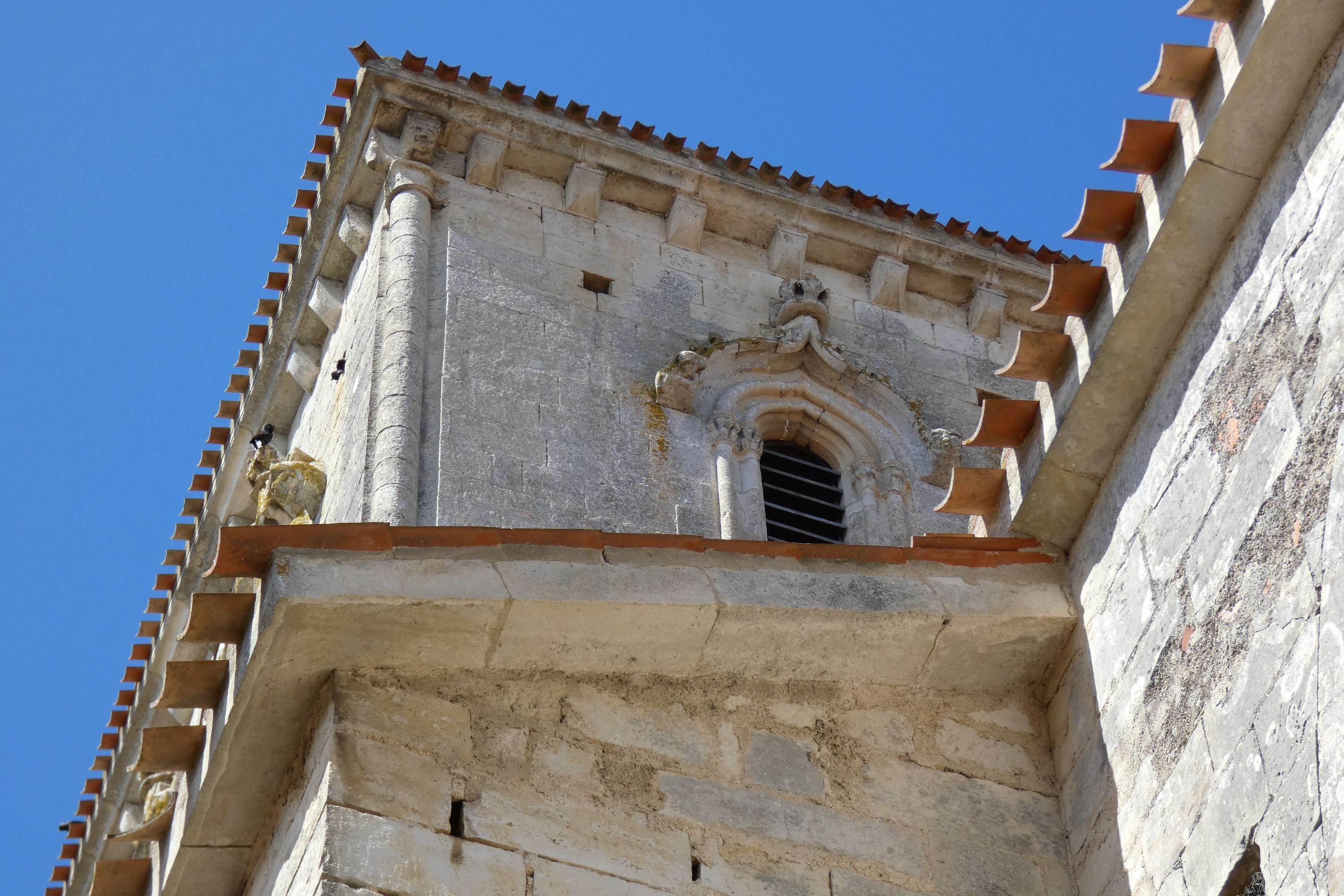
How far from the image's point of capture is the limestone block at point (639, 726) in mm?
6367

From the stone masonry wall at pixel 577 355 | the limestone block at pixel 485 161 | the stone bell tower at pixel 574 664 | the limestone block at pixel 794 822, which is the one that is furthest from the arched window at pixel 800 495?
the limestone block at pixel 794 822

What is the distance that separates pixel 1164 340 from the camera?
652 cm

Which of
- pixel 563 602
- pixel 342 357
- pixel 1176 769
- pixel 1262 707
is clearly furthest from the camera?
pixel 342 357

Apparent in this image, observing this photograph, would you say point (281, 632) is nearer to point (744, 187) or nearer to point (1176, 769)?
point (1176, 769)

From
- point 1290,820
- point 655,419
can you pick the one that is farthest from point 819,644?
point 655,419

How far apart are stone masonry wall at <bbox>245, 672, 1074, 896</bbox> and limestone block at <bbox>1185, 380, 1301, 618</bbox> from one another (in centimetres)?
103

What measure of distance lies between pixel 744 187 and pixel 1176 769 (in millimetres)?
6990

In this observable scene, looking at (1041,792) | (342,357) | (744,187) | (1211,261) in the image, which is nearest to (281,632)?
(1041,792)

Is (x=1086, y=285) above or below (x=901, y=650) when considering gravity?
above

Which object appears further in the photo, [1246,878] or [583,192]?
[583,192]

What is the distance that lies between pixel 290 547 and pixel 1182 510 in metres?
2.77

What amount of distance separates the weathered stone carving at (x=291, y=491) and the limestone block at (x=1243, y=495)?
5.62m

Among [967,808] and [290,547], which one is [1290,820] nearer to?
[967,808]

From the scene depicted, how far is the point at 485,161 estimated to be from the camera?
11625mm
